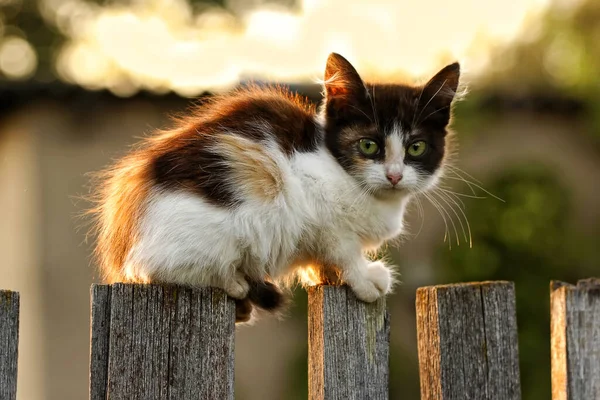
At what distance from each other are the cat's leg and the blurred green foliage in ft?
13.4

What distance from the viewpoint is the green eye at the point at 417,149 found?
2.80 metres

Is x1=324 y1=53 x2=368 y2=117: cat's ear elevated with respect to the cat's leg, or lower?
elevated

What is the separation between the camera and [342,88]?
276 cm

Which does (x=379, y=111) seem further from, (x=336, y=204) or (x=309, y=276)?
(x=309, y=276)

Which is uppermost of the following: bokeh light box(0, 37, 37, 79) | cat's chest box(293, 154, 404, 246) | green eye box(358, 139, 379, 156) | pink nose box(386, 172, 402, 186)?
bokeh light box(0, 37, 37, 79)

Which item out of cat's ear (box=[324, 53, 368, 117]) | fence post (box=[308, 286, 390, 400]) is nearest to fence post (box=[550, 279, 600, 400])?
fence post (box=[308, 286, 390, 400])

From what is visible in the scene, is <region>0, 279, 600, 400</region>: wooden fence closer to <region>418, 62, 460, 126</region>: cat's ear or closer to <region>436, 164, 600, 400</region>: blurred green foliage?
<region>418, 62, 460, 126</region>: cat's ear

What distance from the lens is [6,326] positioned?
1795mm

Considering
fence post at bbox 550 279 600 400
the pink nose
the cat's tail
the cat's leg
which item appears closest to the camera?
fence post at bbox 550 279 600 400

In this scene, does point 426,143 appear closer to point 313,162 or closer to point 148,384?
point 313,162

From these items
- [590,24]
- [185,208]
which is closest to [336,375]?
[185,208]

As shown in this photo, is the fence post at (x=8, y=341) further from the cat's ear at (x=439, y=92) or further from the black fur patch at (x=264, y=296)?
the cat's ear at (x=439, y=92)

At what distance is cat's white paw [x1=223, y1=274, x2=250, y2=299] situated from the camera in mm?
2346

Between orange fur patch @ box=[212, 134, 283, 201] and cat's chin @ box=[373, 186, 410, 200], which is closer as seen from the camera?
orange fur patch @ box=[212, 134, 283, 201]
